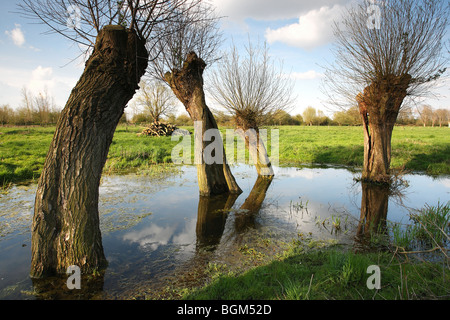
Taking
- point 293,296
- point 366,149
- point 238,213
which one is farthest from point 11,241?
point 366,149

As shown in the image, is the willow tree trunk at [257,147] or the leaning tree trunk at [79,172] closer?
the leaning tree trunk at [79,172]

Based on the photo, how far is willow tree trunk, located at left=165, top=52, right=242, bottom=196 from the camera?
8.68 metres

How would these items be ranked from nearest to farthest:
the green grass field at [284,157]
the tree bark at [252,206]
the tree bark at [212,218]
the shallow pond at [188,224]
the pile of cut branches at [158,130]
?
1. the shallow pond at [188,224]
2. the tree bark at [212,218]
3. the tree bark at [252,206]
4. the green grass field at [284,157]
5. the pile of cut branches at [158,130]

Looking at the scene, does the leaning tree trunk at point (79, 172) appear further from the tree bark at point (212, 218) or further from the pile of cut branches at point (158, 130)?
the pile of cut branches at point (158, 130)

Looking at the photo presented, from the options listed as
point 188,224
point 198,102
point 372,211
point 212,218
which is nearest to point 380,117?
point 372,211

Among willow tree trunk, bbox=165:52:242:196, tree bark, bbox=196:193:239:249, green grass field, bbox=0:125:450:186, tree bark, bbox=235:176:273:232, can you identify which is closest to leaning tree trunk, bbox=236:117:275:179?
tree bark, bbox=235:176:273:232

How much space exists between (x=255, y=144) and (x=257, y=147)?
262mm

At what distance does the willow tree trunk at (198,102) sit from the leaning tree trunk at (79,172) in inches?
169

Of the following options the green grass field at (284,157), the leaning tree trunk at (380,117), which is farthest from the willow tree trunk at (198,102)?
the leaning tree trunk at (380,117)

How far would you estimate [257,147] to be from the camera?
12.4 meters

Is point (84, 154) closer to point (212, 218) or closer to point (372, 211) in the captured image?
point (212, 218)

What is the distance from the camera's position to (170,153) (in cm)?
1853

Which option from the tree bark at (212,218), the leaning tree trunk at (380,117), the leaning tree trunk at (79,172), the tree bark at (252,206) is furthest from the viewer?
the leaning tree trunk at (380,117)

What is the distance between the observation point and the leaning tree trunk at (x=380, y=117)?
388 inches
